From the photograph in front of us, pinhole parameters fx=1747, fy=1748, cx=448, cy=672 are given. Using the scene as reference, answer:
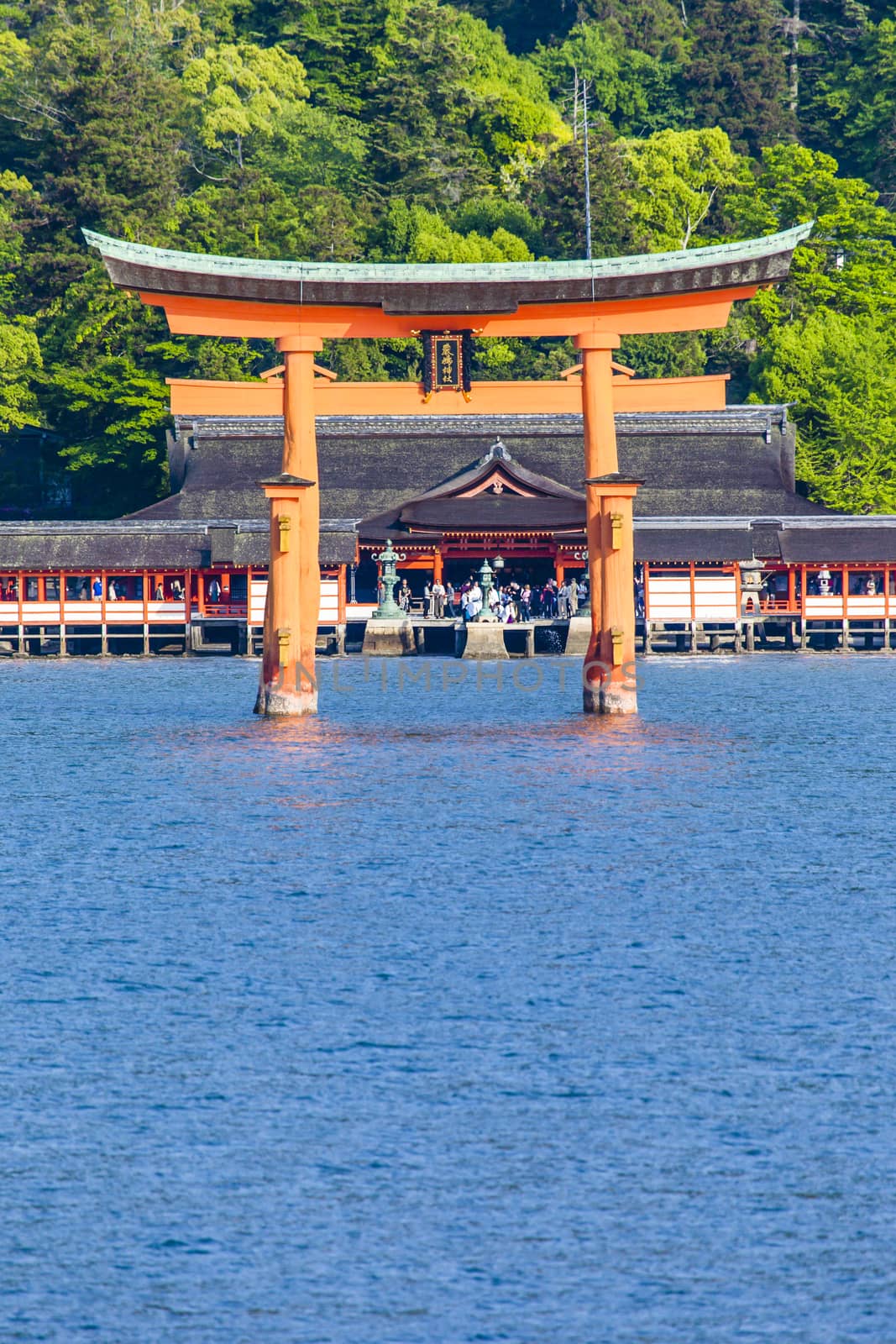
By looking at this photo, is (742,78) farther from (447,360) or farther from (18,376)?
(447,360)

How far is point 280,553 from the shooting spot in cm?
2836

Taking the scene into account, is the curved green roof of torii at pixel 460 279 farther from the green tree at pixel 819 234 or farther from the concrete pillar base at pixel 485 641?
the green tree at pixel 819 234

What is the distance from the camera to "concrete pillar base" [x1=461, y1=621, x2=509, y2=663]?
4581 centimetres

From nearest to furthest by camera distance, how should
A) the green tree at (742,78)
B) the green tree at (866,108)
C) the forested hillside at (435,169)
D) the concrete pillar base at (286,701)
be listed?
1. the concrete pillar base at (286,701)
2. the forested hillside at (435,169)
3. the green tree at (866,108)
4. the green tree at (742,78)

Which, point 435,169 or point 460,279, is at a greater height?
point 435,169

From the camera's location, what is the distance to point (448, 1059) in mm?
12398

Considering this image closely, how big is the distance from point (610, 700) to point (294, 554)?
20.1 ft

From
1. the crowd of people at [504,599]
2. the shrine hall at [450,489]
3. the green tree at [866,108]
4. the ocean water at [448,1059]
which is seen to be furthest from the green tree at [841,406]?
the ocean water at [448,1059]

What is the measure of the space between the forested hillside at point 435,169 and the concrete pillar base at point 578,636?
13.9m

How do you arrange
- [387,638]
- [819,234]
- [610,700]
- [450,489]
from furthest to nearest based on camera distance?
[819,234]
[450,489]
[387,638]
[610,700]

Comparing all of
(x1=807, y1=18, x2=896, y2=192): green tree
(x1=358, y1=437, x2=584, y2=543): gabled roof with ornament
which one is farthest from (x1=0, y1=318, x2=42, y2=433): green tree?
(x1=807, y1=18, x2=896, y2=192): green tree

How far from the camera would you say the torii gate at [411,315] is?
93.5 ft

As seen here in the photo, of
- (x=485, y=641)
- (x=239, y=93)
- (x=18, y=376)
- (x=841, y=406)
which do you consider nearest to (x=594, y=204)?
(x=841, y=406)

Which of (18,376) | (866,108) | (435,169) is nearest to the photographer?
(18,376)
